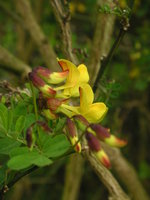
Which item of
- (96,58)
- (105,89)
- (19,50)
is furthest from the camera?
(19,50)

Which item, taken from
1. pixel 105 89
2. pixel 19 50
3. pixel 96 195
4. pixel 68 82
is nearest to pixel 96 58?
pixel 105 89

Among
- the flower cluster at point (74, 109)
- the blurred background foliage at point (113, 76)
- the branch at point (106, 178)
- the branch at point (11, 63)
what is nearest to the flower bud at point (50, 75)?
the flower cluster at point (74, 109)

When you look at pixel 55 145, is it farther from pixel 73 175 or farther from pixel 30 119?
pixel 73 175

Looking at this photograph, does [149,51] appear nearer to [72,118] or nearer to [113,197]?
[113,197]

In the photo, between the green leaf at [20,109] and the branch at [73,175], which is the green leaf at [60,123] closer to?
the green leaf at [20,109]

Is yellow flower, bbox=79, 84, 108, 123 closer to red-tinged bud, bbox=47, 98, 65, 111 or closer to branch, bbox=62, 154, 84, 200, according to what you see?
red-tinged bud, bbox=47, 98, 65, 111

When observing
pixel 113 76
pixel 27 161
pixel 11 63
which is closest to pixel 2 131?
pixel 27 161

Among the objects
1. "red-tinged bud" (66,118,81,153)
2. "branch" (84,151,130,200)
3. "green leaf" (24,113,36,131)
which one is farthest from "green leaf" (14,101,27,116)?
"branch" (84,151,130,200)
